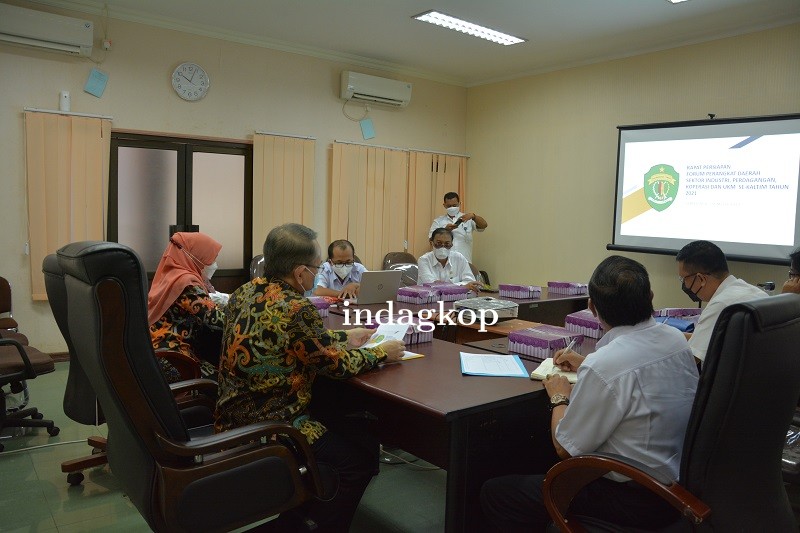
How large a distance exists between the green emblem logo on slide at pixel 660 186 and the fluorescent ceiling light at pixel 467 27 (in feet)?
5.57

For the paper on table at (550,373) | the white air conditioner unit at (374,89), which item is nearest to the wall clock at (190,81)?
the white air conditioner unit at (374,89)

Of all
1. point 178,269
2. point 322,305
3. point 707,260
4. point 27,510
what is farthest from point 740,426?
point 27,510

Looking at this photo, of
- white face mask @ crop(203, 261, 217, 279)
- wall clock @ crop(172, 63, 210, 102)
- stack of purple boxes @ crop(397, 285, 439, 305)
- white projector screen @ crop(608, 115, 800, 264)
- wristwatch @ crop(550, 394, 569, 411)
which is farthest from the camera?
wall clock @ crop(172, 63, 210, 102)

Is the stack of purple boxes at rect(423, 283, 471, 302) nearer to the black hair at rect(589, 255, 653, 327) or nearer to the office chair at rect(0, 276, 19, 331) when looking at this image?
the black hair at rect(589, 255, 653, 327)

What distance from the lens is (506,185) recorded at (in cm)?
715

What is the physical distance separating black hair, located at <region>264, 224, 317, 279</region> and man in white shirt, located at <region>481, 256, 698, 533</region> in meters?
0.97

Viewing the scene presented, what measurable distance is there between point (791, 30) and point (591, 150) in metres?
1.93

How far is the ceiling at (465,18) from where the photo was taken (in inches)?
189

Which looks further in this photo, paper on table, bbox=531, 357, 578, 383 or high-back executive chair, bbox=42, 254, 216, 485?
high-back executive chair, bbox=42, 254, 216, 485

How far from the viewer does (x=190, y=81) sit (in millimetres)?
5527

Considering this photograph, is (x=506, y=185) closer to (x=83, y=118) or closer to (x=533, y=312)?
(x=533, y=312)

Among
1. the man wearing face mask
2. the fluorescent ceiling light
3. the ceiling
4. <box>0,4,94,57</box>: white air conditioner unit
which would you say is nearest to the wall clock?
the ceiling

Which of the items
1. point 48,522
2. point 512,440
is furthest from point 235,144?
point 512,440

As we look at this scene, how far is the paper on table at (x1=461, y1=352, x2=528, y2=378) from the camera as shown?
220 cm
